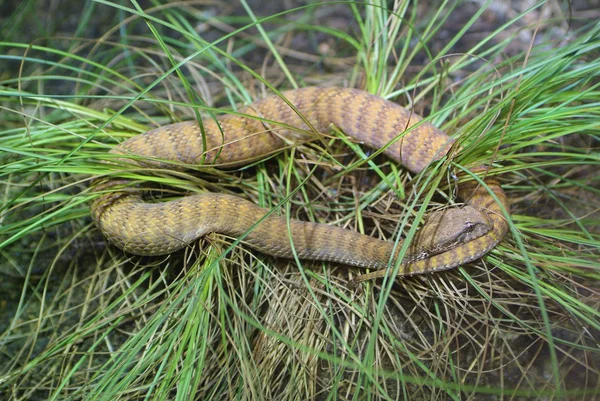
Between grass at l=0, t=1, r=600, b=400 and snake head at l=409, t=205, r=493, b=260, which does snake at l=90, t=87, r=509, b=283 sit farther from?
grass at l=0, t=1, r=600, b=400

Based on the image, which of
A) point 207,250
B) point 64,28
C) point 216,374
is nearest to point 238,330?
point 216,374

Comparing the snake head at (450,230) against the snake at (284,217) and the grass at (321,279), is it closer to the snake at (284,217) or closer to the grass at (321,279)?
the snake at (284,217)

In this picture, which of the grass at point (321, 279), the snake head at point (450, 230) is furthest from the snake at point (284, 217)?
the grass at point (321, 279)

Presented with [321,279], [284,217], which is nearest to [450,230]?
[321,279]

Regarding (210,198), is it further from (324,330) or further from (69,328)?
(69,328)

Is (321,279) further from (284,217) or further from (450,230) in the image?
(450,230)

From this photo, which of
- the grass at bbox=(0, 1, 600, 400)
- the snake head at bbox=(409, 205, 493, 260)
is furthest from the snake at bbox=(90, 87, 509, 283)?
the grass at bbox=(0, 1, 600, 400)
